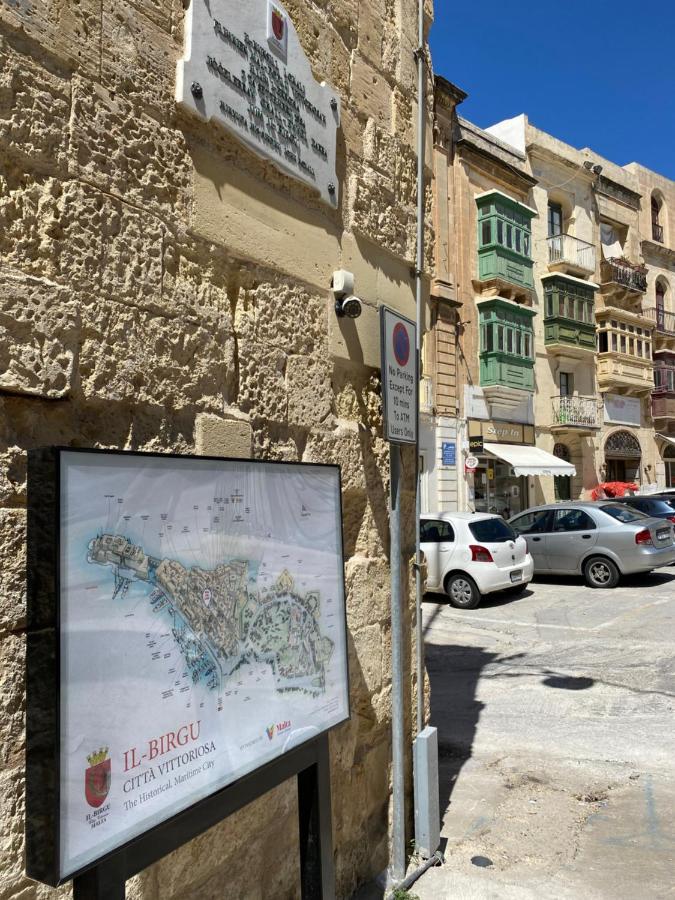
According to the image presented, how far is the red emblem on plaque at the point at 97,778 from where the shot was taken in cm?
142

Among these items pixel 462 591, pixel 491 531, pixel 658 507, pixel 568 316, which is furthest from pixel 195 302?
pixel 568 316

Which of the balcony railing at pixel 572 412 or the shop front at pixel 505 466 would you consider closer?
the shop front at pixel 505 466

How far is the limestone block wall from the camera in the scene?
6.04 feet

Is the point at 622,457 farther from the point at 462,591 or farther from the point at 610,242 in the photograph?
the point at 462,591

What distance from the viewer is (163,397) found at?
7.32ft

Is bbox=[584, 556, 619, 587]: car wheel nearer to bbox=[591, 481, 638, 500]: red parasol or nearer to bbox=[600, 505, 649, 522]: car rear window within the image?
bbox=[600, 505, 649, 522]: car rear window

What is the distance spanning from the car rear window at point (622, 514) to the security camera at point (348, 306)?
10017mm

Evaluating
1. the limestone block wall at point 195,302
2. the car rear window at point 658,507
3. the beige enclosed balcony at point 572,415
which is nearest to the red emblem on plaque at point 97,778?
the limestone block wall at point 195,302

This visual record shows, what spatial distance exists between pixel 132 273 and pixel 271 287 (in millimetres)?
731

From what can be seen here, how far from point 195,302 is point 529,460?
1984cm

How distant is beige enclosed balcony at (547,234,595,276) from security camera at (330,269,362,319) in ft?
75.5

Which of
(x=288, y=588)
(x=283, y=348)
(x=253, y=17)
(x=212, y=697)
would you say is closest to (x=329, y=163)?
(x=253, y=17)

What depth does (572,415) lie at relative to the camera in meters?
23.7

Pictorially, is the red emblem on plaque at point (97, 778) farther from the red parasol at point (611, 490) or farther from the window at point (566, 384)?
the window at point (566, 384)
